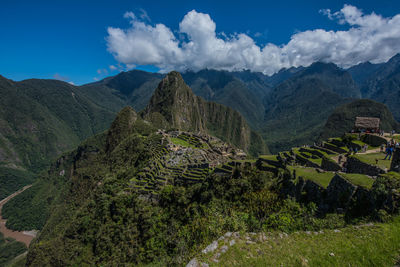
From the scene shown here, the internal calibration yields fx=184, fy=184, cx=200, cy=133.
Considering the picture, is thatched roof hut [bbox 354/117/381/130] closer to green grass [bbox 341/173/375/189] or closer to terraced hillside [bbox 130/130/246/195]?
terraced hillside [bbox 130/130/246/195]

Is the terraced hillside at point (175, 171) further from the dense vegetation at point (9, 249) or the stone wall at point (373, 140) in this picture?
the dense vegetation at point (9, 249)

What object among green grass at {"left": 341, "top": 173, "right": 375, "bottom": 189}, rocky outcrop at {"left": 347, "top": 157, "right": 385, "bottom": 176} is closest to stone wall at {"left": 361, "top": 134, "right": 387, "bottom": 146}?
rocky outcrop at {"left": 347, "top": 157, "right": 385, "bottom": 176}

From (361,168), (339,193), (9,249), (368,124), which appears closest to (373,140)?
(368,124)

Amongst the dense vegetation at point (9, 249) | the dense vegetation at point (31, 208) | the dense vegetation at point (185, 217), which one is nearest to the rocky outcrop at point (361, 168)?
the dense vegetation at point (185, 217)

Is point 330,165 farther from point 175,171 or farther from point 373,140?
point 175,171

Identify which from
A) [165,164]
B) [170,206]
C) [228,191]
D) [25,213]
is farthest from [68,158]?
[228,191]

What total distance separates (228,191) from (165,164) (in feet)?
79.9

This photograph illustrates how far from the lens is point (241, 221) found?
12.7 metres

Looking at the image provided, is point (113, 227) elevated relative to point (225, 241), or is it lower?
lower

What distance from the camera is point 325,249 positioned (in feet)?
26.8

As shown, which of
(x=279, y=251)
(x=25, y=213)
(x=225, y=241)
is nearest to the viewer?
(x=279, y=251)

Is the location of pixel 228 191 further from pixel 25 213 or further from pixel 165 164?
pixel 25 213

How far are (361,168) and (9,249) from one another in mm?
157000

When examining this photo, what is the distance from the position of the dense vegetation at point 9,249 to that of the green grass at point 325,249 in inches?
5552
